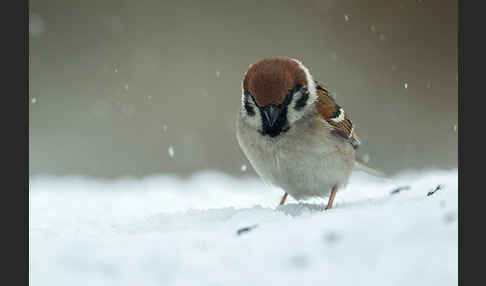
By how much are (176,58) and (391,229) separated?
192 inches

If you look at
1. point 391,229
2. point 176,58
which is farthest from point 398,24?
point 391,229

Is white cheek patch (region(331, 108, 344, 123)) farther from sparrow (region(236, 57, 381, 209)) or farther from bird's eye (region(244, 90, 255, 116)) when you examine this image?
bird's eye (region(244, 90, 255, 116))

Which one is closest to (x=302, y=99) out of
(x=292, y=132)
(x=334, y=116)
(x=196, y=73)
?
(x=292, y=132)

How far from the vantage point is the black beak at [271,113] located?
2.53 meters

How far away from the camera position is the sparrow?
2.51 metres

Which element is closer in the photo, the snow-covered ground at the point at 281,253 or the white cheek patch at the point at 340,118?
the snow-covered ground at the point at 281,253

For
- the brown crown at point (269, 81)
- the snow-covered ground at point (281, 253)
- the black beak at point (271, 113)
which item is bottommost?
the snow-covered ground at point (281, 253)

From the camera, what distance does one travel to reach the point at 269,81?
8.09ft

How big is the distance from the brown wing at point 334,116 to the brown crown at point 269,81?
1.09ft

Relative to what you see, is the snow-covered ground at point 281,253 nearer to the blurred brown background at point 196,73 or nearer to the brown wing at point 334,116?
the brown wing at point 334,116

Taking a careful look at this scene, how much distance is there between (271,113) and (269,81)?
0.49 feet

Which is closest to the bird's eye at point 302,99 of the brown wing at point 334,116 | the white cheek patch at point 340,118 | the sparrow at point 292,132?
the sparrow at point 292,132

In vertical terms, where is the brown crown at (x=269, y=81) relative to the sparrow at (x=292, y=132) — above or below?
above

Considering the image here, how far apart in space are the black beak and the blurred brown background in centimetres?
306
